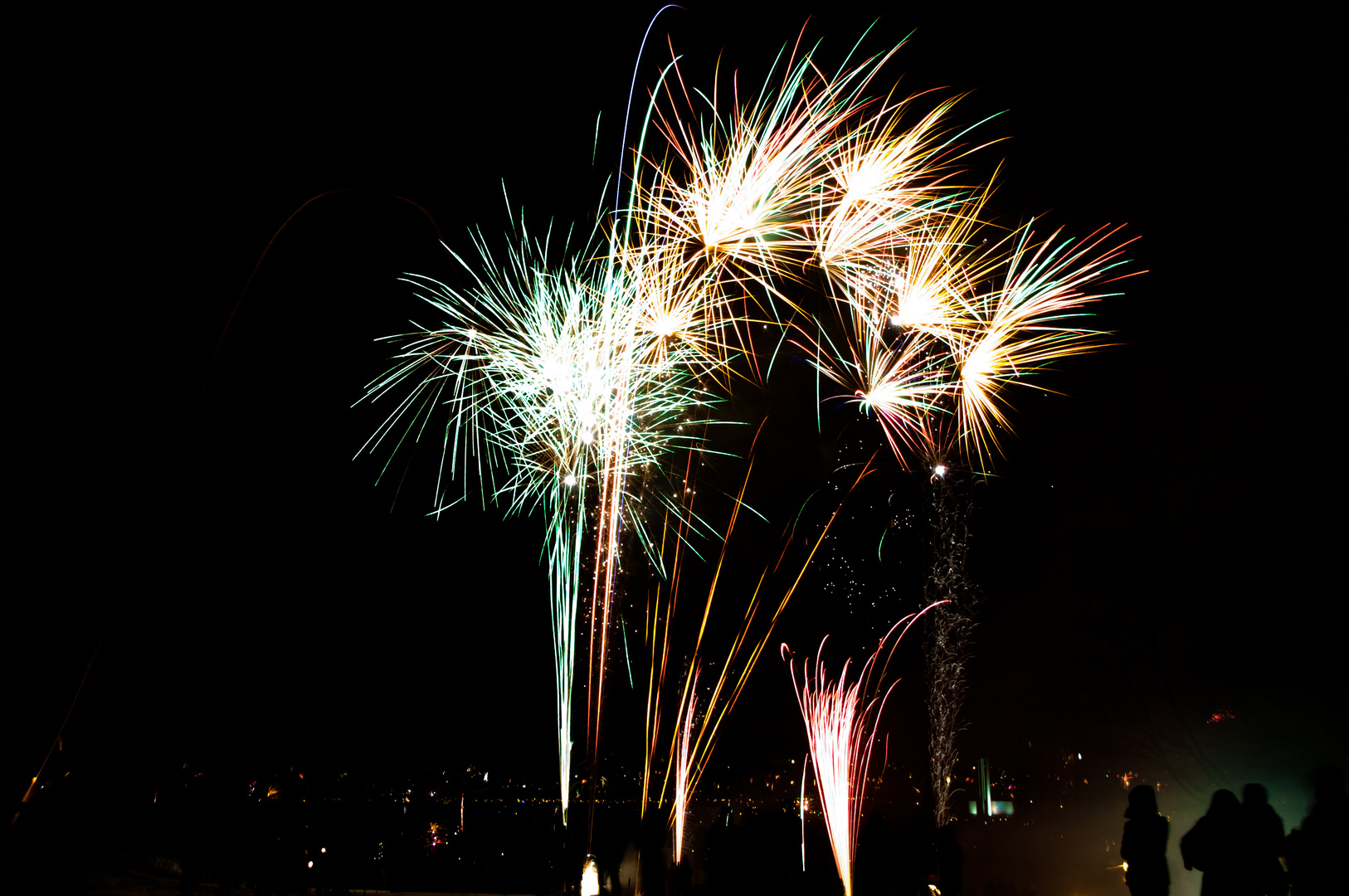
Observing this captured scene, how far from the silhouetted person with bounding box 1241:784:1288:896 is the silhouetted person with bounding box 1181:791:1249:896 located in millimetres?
42

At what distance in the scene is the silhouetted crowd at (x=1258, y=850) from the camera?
5.50 m

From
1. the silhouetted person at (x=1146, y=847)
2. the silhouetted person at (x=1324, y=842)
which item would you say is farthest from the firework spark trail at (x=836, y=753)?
the silhouetted person at (x=1324, y=842)

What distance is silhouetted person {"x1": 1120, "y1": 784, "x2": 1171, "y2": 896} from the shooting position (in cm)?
584

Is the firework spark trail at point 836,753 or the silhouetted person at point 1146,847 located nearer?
the silhouetted person at point 1146,847

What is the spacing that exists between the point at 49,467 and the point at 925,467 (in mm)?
11873

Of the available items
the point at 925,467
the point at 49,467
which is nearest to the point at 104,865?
the point at 49,467

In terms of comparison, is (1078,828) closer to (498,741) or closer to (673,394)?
(498,741)

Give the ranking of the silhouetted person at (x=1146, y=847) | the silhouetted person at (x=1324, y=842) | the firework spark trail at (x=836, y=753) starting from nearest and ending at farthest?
1. the silhouetted person at (x=1324, y=842)
2. the silhouetted person at (x=1146, y=847)
3. the firework spark trail at (x=836, y=753)

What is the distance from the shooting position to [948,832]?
27.0 feet

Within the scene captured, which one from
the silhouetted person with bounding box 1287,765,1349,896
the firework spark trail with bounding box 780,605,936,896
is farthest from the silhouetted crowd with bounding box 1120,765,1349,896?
the firework spark trail with bounding box 780,605,936,896

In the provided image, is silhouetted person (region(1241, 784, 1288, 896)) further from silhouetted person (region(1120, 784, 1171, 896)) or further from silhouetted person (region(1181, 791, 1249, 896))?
silhouetted person (region(1120, 784, 1171, 896))

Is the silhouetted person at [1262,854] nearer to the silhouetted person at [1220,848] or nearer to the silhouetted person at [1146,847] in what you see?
the silhouetted person at [1220,848]

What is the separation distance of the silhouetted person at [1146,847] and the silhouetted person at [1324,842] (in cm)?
79

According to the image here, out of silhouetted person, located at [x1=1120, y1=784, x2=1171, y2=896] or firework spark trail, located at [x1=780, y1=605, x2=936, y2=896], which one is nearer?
silhouetted person, located at [x1=1120, y1=784, x2=1171, y2=896]
